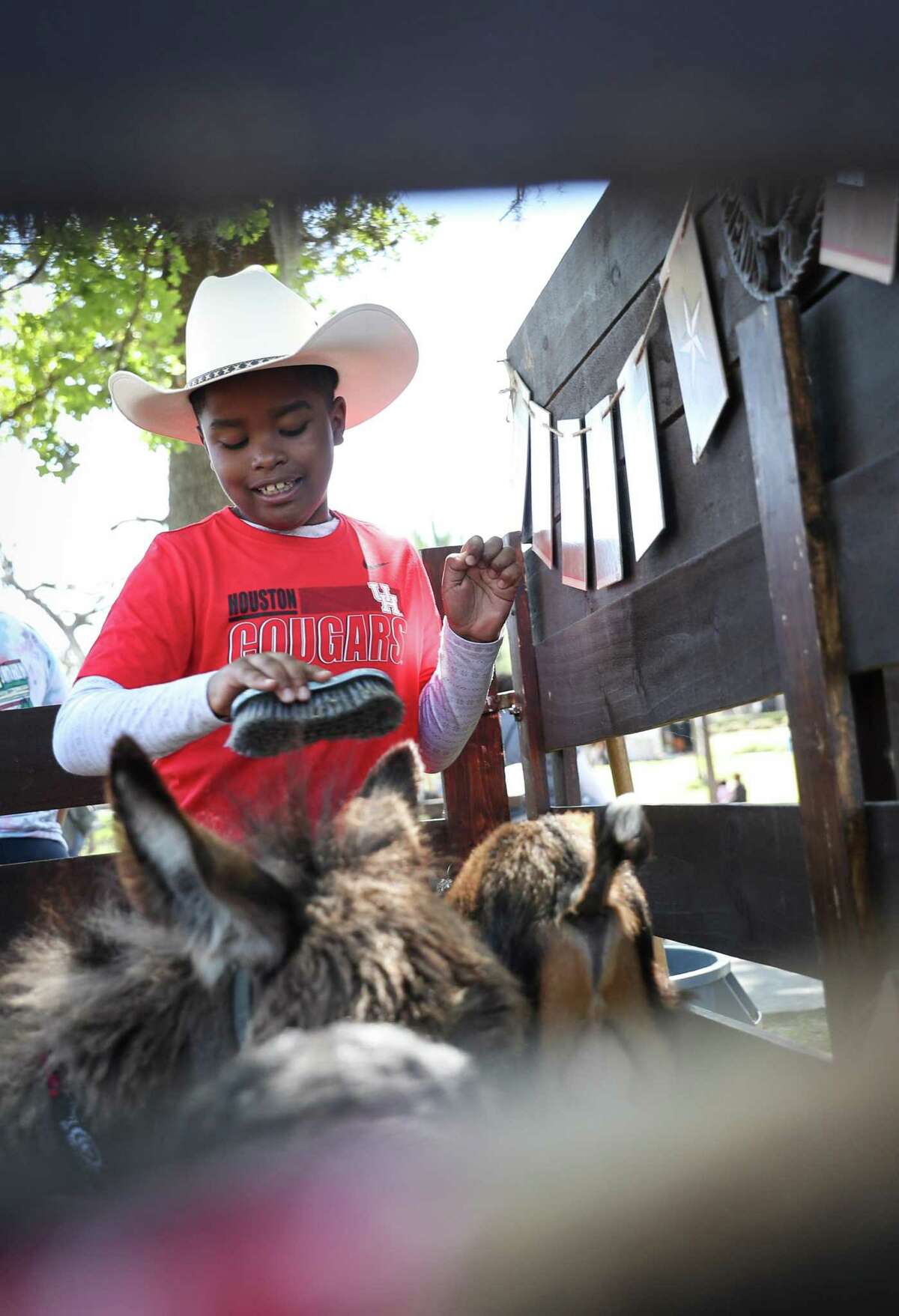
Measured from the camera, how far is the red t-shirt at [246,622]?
1848 mm

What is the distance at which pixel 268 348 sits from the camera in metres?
2.02

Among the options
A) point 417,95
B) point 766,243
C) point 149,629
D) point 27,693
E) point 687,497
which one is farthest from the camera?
point 27,693

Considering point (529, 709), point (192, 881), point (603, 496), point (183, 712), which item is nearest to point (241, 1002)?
point (192, 881)

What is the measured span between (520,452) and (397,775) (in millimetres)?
2144

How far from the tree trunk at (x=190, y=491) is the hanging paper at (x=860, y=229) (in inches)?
132

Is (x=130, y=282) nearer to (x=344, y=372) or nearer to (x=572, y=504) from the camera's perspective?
(x=344, y=372)

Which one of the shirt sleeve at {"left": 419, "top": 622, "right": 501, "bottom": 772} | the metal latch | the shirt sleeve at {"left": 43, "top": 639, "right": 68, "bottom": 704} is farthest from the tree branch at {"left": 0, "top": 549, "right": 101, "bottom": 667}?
the metal latch

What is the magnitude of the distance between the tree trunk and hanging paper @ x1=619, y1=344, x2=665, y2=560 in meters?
2.41

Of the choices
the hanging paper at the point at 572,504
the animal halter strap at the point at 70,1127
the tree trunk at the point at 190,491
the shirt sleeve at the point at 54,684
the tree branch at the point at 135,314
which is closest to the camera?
the animal halter strap at the point at 70,1127

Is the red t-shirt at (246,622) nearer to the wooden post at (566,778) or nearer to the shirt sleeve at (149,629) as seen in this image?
the shirt sleeve at (149,629)

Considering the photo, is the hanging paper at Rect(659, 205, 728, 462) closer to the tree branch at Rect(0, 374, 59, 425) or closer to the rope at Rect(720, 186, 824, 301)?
the rope at Rect(720, 186, 824, 301)

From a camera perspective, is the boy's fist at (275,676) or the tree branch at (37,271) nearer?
the tree branch at (37,271)

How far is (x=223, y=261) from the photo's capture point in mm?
2529

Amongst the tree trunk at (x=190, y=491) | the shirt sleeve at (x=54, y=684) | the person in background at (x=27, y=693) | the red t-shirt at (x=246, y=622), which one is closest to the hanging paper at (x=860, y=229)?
the red t-shirt at (x=246, y=622)
